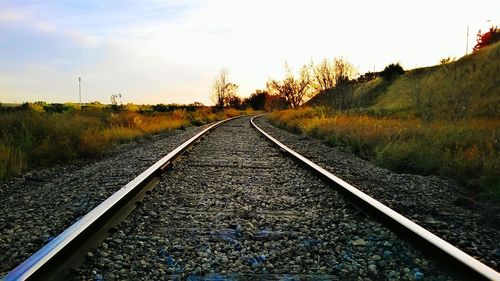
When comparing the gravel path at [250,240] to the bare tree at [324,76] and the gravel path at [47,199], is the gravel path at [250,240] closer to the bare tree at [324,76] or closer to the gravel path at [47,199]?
the gravel path at [47,199]

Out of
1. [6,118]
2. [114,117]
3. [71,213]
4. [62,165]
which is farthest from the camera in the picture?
[114,117]

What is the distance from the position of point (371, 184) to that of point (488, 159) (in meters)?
1.71

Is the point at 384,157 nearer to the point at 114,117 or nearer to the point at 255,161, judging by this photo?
the point at 255,161

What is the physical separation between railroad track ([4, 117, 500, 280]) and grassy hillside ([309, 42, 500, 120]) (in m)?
8.97

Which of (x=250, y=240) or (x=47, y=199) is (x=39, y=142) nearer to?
(x=47, y=199)

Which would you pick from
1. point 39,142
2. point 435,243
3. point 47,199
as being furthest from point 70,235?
point 39,142

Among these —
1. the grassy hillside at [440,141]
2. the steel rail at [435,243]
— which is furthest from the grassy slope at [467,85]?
the steel rail at [435,243]

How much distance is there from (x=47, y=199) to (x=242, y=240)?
2.64m

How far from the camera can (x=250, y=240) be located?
11.1 ft

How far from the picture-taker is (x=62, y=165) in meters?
8.03

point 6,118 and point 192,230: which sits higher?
Answer: point 6,118

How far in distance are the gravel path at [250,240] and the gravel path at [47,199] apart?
1.72 feet

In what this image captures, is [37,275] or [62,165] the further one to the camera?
[62,165]

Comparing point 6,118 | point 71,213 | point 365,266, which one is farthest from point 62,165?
point 365,266
